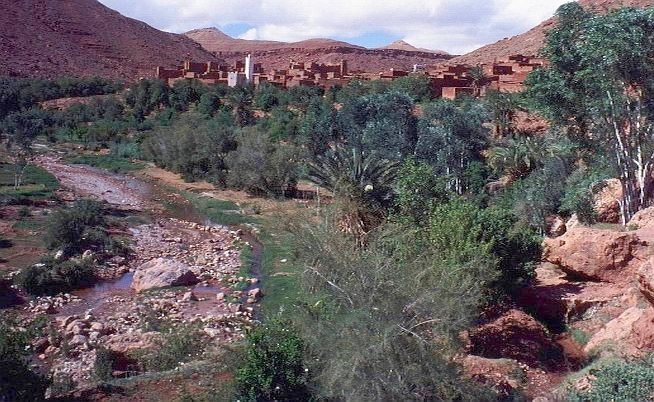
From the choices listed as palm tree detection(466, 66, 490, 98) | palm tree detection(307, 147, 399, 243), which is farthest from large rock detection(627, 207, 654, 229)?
palm tree detection(466, 66, 490, 98)

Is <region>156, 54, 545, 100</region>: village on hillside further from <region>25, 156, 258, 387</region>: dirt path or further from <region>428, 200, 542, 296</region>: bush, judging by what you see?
<region>428, 200, 542, 296</region>: bush

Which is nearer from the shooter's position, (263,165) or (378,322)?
(378,322)

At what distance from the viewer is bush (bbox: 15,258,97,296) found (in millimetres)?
17516

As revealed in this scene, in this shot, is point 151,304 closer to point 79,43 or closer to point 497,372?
point 497,372

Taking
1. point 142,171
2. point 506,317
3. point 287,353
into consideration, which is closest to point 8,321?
point 287,353

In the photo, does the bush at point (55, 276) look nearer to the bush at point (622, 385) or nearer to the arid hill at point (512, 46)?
the bush at point (622, 385)

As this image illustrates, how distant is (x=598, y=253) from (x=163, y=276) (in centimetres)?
1170

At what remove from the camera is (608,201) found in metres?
17.0

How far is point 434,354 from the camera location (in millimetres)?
7395

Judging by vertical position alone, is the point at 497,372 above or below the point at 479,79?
below

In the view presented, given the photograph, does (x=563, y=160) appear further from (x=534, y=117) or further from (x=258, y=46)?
(x=258, y=46)

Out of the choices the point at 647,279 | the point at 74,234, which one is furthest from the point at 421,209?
the point at 74,234

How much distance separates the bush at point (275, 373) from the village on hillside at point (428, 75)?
82.1ft

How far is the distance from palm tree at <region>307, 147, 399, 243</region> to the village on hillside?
607 inches
